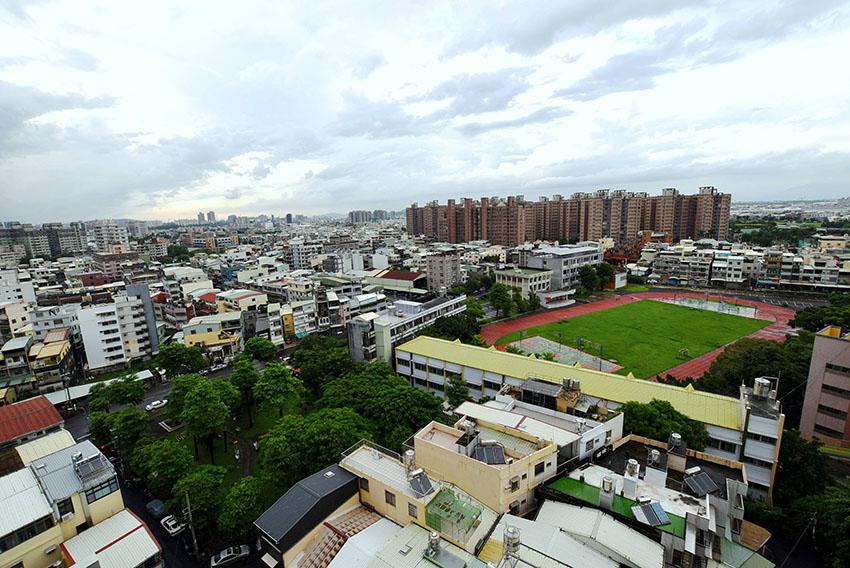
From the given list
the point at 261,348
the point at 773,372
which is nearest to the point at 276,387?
the point at 261,348

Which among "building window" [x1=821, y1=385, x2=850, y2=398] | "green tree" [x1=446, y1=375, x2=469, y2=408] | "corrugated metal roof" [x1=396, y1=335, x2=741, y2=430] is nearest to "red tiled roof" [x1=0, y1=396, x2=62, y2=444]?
"corrugated metal roof" [x1=396, y1=335, x2=741, y2=430]

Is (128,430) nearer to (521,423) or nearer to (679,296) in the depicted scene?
(521,423)

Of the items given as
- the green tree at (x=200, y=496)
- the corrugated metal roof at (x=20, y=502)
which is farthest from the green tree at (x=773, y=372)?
the corrugated metal roof at (x=20, y=502)

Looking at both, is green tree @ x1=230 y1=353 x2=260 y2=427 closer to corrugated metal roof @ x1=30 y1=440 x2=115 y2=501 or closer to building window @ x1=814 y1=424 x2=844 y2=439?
corrugated metal roof @ x1=30 y1=440 x2=115 y2=501

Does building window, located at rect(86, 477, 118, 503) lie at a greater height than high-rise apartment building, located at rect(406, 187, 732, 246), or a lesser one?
lesser

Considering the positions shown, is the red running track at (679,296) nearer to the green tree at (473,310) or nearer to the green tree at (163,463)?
the green tree at (473,310)

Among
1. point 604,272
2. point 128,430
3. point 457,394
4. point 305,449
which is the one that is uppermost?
point 305,449

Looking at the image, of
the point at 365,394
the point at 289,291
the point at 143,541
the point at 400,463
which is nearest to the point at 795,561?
the point at 400,463
